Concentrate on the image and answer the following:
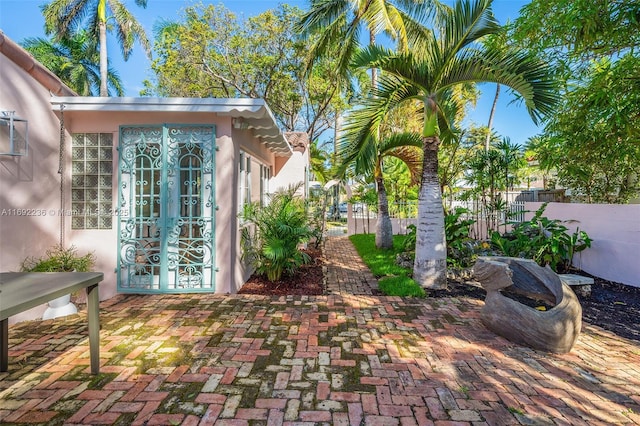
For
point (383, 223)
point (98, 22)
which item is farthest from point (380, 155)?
point (98, 22)

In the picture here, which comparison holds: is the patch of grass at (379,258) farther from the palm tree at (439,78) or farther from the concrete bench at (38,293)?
the concrete bench at (38,293)

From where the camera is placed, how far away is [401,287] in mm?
6281

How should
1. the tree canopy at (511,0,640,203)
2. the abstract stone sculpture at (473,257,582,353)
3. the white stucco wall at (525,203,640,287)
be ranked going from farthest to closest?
the white stucco wall at (525,203,640,287)
the tree canopy at (511,0,640,203)
the abstract stone sculpture at (473,257,582,353)

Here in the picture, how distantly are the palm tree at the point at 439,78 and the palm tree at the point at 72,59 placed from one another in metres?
27.5

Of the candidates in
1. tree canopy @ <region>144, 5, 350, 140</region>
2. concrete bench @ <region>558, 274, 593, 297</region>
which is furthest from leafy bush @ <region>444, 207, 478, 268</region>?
tree canopy @ <region>144, 5, 350, 140</region>

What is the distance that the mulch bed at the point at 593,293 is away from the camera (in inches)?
195

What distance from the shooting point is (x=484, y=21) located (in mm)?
5586

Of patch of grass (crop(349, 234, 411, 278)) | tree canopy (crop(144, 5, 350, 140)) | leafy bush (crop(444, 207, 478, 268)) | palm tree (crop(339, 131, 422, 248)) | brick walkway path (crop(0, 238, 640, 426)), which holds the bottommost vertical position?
brick walkway path (crop(0, 238, 640, 426))

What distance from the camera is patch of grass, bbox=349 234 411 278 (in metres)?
7.56

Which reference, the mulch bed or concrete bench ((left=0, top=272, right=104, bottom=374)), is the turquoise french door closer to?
the mulch bed

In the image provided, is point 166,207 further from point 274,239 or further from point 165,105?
point 274,239

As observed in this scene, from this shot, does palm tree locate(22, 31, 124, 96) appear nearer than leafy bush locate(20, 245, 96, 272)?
No

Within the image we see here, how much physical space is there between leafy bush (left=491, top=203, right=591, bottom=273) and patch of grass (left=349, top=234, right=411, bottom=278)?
260 centimetres

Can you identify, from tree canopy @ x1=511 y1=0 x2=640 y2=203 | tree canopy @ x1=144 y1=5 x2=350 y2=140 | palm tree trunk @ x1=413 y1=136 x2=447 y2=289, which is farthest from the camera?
tree canopy @ x1=144 y1=5 x2=350 y2=140
